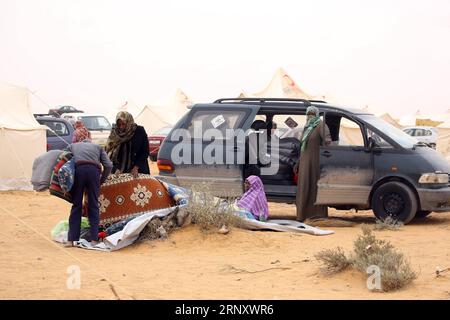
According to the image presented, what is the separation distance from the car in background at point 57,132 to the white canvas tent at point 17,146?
1067mm

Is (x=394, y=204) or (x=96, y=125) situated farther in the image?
(x=96, y=125)

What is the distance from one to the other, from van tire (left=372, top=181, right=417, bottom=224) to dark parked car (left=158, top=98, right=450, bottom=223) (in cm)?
1

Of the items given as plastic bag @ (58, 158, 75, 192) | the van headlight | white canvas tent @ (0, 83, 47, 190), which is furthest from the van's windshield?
white canvas tent @ (0, 83, 47, 190)

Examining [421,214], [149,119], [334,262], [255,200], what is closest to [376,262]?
[334,262]

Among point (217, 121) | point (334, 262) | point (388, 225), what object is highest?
point (217, 121)

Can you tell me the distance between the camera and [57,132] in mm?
22531

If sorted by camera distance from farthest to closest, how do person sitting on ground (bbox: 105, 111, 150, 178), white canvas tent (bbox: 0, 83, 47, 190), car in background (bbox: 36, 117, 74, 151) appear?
car in background (bbox: 36, 117, 74, 151)
white canvas tent (bbox: 0, 83, 47, 190)
person sitting on ground (bbox: 105, 111, 150, 178)

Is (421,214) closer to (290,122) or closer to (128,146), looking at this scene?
(290,122)

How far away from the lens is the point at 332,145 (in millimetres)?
12695

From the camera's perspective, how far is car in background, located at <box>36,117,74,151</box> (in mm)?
21875

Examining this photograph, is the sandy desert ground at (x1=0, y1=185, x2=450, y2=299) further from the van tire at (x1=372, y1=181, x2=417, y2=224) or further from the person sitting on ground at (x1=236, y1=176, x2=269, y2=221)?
the person sitting on ground at (x1=236, y1=176, x2=269, y2=221)

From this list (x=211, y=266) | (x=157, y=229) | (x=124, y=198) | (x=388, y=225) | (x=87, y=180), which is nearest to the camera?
(x=211, y=266)

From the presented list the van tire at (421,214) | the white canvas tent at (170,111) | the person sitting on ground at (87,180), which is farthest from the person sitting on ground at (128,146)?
the white canvas tent at (170,111)

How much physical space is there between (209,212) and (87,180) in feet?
5.12
